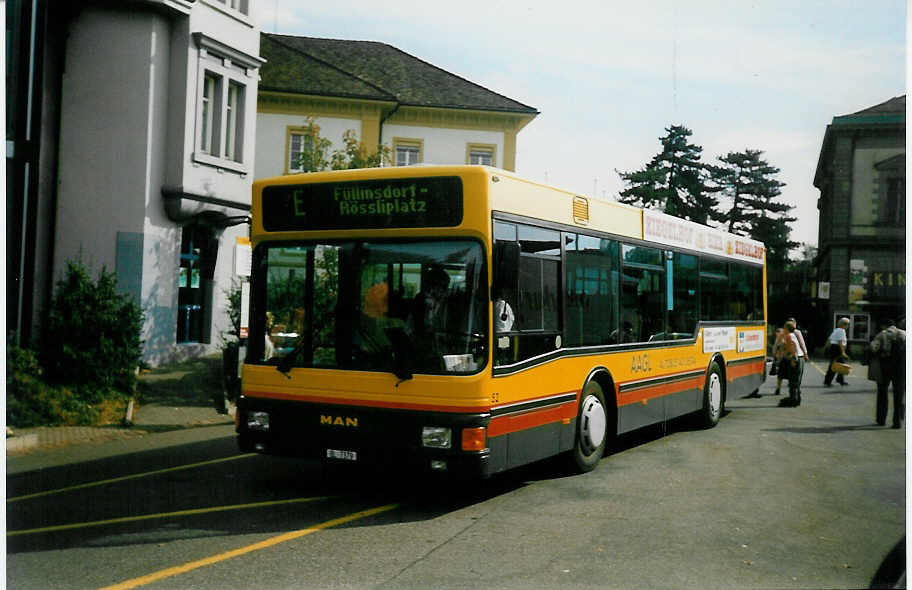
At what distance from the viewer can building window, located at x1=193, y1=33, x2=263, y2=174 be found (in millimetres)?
18172

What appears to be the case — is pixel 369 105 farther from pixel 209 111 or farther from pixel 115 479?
pixel 115 479

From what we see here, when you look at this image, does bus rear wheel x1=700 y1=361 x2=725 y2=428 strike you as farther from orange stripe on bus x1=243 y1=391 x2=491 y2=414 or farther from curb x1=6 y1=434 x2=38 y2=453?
curb x1=6 y1=434 x2=38 y2=453

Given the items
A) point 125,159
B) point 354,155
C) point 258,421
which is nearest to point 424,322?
point 258,421

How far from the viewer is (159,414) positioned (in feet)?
45.2

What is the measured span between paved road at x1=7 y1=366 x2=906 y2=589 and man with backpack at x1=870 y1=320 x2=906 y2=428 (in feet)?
8.51

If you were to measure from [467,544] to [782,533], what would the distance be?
7.57ft

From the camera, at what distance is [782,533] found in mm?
6570

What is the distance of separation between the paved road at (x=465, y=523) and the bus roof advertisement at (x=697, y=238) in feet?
8.44

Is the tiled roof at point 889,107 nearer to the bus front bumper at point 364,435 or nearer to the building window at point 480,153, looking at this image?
the bus front bumper at point 364,435

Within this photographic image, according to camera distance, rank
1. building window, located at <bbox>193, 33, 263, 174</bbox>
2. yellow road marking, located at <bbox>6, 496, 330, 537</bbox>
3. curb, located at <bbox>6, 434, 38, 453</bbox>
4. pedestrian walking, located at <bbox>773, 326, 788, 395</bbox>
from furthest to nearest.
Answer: building window, located at <bbox>193, 33, 263, 174</bbox>, pedestrian walking, located at <bbox>773, 326, 788, 395</bbox>, curb, located at <bbox>6, 434, 38, 453</bbox>, yellow road marking, located at <bbox>6, 496, 330, 537</bbox>

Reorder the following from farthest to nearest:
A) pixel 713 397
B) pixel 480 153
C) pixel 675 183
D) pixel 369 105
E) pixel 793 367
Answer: pixel 480 153
pixel 793 367
pixel 369 105
pixel 713 397
pixel 675 183

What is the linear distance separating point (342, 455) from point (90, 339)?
26.1ft

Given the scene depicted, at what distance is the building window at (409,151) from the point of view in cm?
2134

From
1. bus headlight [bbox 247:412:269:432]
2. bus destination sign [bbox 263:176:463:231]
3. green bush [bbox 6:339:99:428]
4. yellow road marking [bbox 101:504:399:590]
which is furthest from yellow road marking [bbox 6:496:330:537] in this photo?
green bush [bbox 6:339:99:428]
